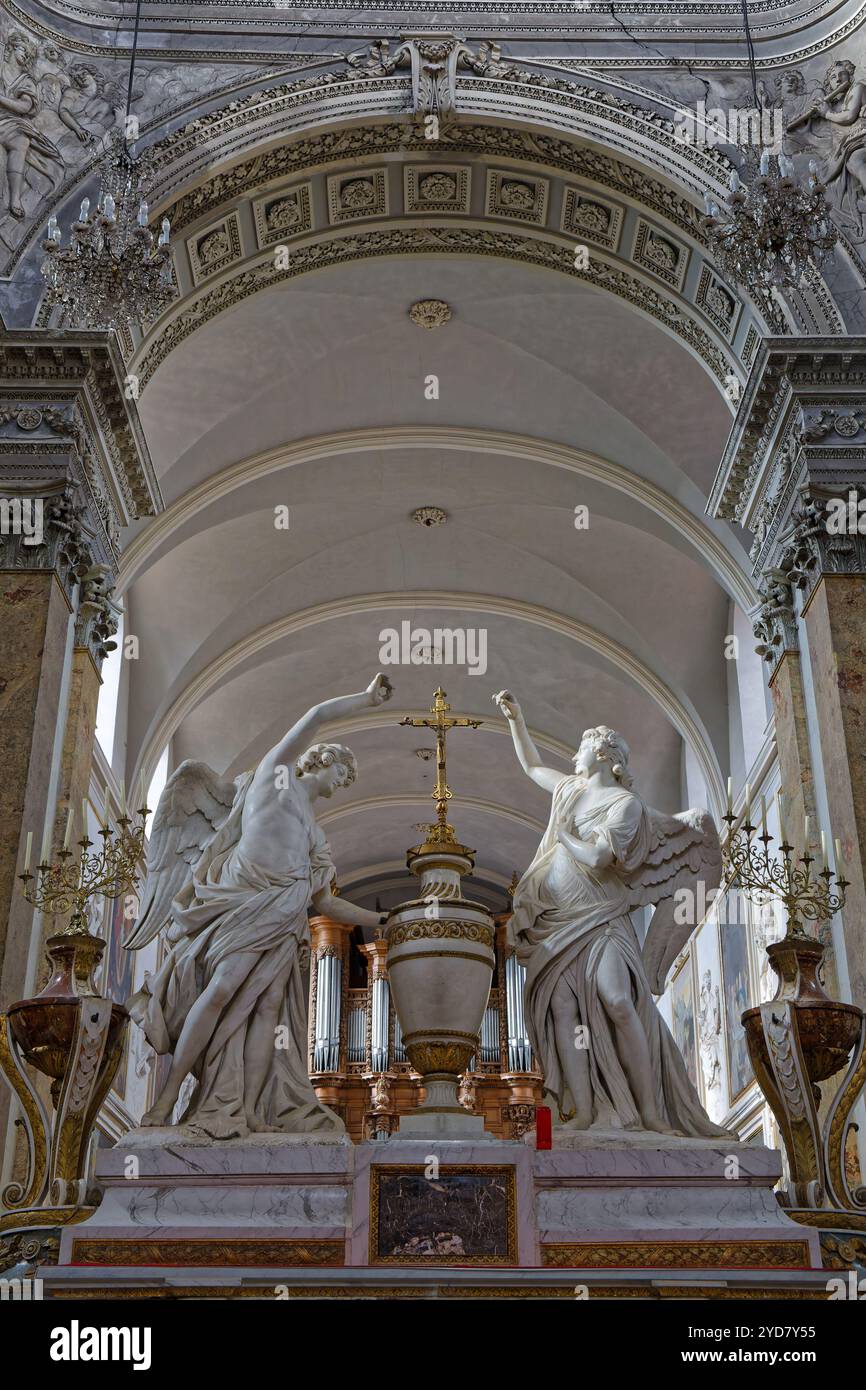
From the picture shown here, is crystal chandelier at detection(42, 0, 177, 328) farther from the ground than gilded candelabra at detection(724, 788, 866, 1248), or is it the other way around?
crystal chandelier at detection(42, 0, 177, 328)

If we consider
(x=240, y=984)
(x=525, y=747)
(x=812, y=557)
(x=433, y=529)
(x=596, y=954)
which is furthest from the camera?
(x=433, y=529)

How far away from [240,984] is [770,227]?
571 cm

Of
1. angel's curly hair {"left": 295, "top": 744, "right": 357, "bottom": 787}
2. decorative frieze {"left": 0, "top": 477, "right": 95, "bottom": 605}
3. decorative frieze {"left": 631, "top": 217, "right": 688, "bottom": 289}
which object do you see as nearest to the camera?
angel's curly hair {"left": 295, "top": 744, "right": 357, "bottom": 787}

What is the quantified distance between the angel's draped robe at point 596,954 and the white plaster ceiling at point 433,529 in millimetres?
6183

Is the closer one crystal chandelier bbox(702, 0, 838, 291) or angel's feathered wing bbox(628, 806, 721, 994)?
angel's feathered wing bbox(628, 806, 721, 994)

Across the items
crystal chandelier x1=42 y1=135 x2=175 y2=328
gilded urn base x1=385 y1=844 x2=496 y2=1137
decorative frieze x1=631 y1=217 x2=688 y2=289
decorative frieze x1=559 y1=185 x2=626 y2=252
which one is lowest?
gilded urn base x1=385 y1=844 x2=496 y2=1137

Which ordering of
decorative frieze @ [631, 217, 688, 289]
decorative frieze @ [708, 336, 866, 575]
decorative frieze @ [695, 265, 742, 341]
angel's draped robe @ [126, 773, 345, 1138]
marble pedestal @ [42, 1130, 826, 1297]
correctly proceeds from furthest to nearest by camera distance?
decorative frieze @ [631, 217, 688, 289] < decorative frieze @ [695, 265, 742, 341] < decorative frieze @ [708, 336, 866, 575] < angel's draped robe @ [126, 773, 345, 1138] < marble pedestal @ [42, 1130, 826, 1297]

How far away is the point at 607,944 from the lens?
25.7ft

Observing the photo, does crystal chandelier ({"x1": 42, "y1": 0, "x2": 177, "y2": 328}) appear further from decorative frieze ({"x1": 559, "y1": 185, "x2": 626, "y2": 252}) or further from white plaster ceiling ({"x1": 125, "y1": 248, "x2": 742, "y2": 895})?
decorative frieze ({"x1": 559, "y1": 185, "x2": 626, "y2": 252})

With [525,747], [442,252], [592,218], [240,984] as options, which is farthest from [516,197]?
[240,984]

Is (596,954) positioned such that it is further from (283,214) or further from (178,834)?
(283,214)

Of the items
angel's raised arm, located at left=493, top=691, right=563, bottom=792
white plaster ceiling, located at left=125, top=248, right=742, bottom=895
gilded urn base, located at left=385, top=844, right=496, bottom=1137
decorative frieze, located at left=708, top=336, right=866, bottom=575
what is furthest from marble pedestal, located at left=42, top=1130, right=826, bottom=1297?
white plaster ceiling, located at left=125, top=248, right=742, bottom=895

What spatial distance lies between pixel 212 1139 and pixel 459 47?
8990 mm

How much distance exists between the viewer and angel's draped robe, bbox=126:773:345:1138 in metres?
7.40
